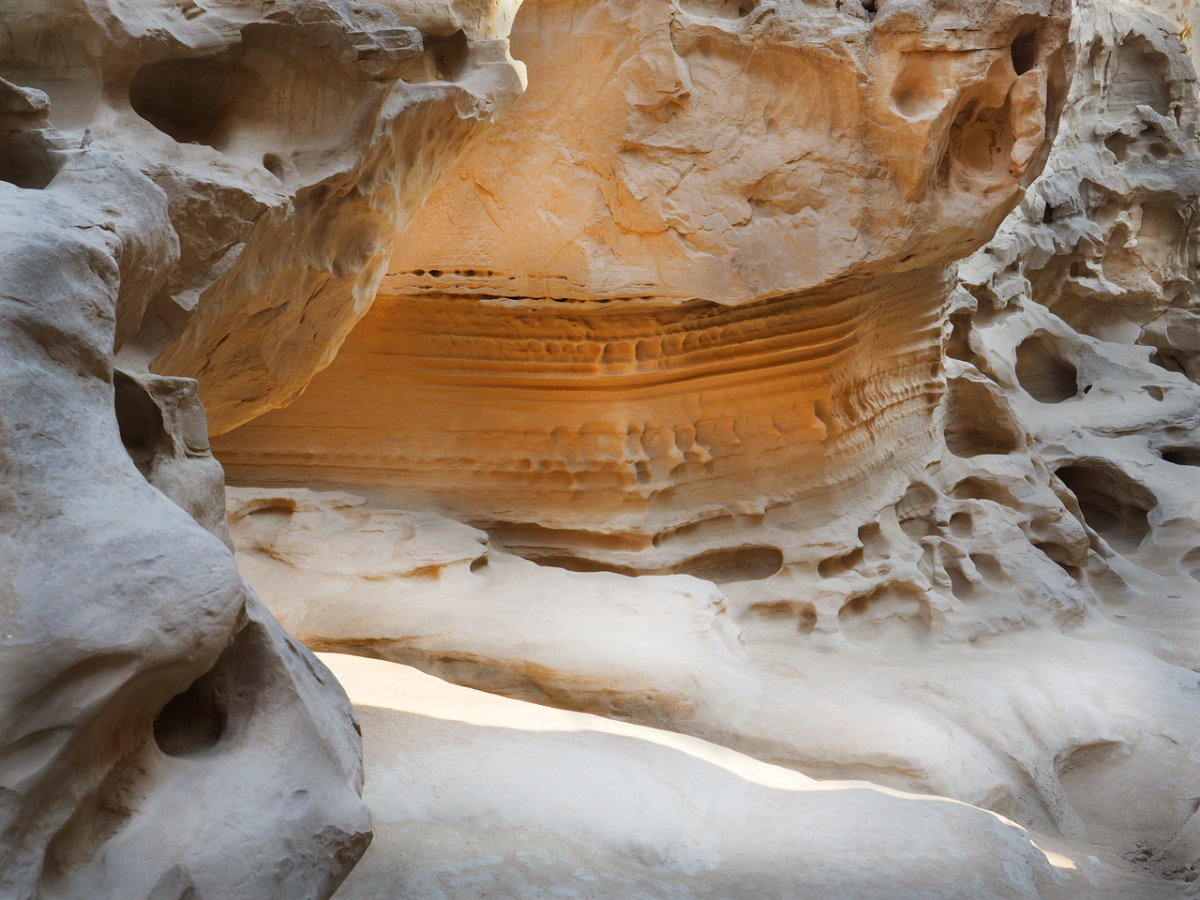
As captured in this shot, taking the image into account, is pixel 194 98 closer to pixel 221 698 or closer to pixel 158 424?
pixel 158 424

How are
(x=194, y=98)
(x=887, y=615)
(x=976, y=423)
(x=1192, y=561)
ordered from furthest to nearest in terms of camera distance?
(x=976, y=423), (x=1192, y=561), (x=887, y=615), (x=194, y=98)

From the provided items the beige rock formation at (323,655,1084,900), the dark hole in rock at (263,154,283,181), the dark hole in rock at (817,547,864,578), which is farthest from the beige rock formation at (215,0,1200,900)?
Result: the dark hole in rock at (263,154,283,181)

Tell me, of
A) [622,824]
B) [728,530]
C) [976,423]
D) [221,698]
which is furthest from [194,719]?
[976,423]

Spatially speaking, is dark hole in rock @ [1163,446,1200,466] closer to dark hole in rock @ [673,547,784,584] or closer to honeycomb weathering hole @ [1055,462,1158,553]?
honeycomb weathering hole @ [1055,462,1158,553]

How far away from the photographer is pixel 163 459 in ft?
6.10

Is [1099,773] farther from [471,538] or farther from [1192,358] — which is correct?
[1192,358]

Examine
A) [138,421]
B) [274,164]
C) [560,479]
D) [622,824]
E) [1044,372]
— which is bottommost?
[1044,372]

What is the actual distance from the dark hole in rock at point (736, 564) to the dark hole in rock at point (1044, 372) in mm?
4160

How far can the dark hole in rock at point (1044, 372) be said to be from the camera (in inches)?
322

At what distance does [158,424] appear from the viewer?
1.88 metres

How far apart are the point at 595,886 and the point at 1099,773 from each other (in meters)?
2.76

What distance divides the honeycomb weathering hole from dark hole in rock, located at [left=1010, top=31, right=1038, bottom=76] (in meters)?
3.04

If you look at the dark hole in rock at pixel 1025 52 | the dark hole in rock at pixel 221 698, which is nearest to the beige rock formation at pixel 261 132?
the dark hole in rock at pixel 221 698

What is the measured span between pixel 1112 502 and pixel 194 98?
6.19m
